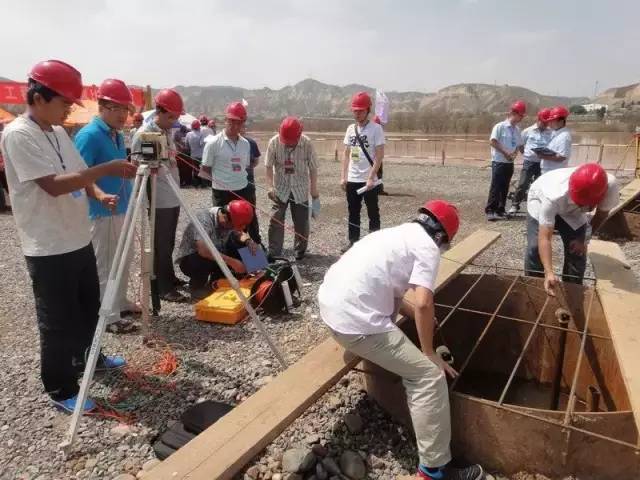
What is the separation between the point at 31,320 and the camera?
4387 mm

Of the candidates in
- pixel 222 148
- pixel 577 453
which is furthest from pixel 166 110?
pixel 577 453

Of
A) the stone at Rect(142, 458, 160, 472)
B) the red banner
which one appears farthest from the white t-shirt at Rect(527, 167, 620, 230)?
the red banner

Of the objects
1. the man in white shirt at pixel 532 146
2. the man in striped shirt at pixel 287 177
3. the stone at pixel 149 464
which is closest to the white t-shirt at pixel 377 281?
the stone at pixel 149 464

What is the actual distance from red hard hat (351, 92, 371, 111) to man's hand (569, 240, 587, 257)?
2830 millimetres

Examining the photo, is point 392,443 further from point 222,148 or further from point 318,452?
point 222,148

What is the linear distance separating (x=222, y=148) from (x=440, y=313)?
2869 millimetres

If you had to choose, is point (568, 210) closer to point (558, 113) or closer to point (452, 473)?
point (452, 473)

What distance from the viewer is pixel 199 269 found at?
15.6ft

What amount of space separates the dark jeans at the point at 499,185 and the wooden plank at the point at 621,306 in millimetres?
3287

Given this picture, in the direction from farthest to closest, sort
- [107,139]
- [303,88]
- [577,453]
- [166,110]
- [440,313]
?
[303,88] → [440,313] → [166,110] → [107,139] → [577,453]

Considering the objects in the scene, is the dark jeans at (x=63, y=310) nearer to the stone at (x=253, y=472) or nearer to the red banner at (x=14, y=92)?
the stone at (x=253, y=472)

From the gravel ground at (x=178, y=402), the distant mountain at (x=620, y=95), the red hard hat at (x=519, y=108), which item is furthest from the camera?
the distant mountain at (x=620, y=95)

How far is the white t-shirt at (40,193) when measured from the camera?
8.09 ft

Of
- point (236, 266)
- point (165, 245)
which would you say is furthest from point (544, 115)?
point (165, 245)
